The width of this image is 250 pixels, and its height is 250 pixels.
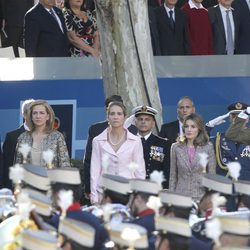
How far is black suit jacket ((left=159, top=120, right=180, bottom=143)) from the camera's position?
14466 mm

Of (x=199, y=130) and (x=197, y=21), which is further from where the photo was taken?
(x=197, y=21)

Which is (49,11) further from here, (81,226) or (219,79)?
(81,226)

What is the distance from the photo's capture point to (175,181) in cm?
1338

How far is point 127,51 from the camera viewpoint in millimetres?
15250

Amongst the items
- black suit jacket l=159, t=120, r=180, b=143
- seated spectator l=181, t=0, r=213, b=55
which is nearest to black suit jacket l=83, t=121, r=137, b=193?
black suit jacket l=159, t=120, r=180, b=143

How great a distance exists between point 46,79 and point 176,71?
5.14 ft

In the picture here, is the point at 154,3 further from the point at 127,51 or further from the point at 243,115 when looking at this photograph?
the point at 243,115

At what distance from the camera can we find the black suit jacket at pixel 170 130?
14.5 meters

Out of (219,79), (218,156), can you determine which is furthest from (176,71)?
(218,156)

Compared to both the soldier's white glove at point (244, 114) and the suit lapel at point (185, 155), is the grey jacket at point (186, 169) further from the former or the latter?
the soldier's white glove at point (244, 114)

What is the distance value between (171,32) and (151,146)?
9.20 feet

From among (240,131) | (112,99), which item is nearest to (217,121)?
(240,131)

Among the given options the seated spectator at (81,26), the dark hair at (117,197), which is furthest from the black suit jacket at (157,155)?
the dark hair at (117,197)

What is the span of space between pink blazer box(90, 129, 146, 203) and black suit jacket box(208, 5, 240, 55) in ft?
11.5
